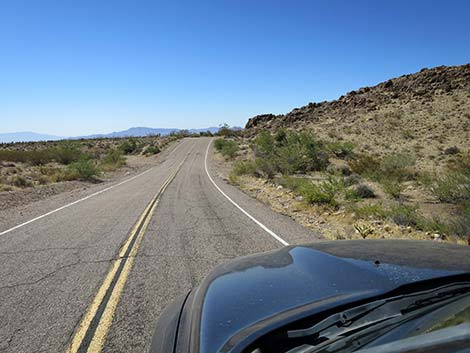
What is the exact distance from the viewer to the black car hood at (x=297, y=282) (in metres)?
1.86

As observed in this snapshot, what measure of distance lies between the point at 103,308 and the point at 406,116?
46.9m

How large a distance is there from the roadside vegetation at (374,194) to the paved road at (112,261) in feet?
6.51


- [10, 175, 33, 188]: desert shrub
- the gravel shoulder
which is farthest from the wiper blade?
[10, 175, 33, 188]: desert shrub

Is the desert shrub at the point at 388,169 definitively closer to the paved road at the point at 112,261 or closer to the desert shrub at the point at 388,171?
the desert shrub at the point at 388,171

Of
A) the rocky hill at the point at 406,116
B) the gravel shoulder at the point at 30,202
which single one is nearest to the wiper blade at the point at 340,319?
the gravel shoulder at the point at 30,202

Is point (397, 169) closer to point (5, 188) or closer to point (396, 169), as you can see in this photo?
point (396, 169)

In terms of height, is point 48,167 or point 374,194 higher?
point 48,167

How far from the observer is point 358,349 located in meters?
1.53

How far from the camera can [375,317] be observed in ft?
6.03

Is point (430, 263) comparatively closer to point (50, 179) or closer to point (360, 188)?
point (360, 188)

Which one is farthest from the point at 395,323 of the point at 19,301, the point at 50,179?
the point at 50,179

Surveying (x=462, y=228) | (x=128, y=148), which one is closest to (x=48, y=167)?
(x=128, y=148)

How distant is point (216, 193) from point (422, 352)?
14387 mm

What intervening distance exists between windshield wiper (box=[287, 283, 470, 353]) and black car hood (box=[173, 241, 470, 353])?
0.09 metres
